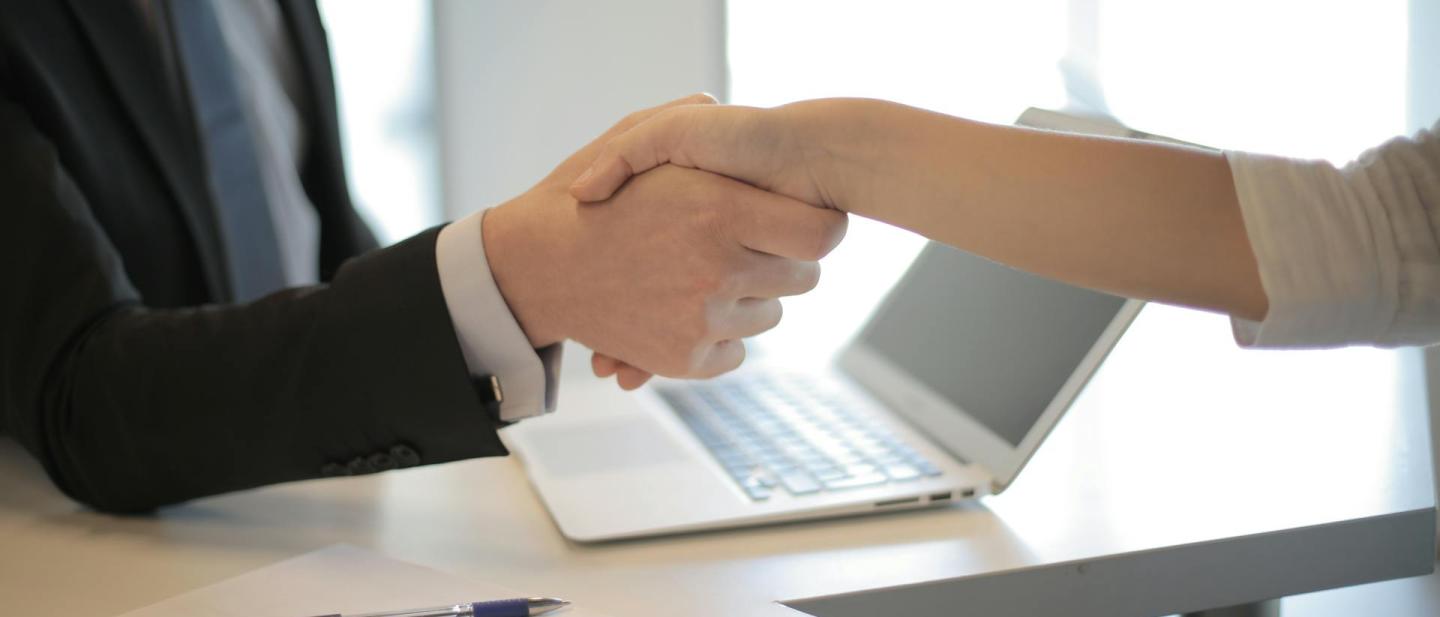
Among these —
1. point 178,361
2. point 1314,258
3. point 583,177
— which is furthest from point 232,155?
point 1314,258

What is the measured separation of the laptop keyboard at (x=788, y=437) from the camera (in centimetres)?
78

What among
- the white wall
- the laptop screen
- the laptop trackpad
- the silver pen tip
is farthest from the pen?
the white wall

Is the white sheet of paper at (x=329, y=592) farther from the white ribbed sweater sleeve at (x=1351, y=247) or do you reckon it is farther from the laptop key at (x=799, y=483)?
the white ribbed sweater sleeve at (x=1351, y=247)

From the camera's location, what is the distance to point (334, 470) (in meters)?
0.78

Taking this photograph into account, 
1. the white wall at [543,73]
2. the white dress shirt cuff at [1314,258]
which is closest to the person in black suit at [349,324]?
the white dress shirt cuff at [1314,258]

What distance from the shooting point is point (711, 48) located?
3.42 metres

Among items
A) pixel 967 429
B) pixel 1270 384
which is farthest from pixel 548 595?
pixel 1270 384

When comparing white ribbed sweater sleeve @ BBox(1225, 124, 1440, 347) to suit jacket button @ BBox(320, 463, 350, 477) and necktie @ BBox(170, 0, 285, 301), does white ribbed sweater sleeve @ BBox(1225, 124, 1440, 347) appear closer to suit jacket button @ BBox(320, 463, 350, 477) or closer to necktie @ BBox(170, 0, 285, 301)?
suit jacket button @ BBox(320, 463, 350, 477)

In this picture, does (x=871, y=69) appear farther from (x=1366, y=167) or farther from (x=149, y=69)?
(x=1366, y=167)

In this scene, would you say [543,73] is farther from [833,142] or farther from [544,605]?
[544,605]

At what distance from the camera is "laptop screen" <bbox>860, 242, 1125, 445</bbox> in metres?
0.79

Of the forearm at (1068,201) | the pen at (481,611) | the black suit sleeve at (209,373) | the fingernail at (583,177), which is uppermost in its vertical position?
the fingernail at (583,177)

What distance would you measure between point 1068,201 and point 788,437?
1.12 feet

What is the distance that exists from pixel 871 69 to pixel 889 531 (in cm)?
279
